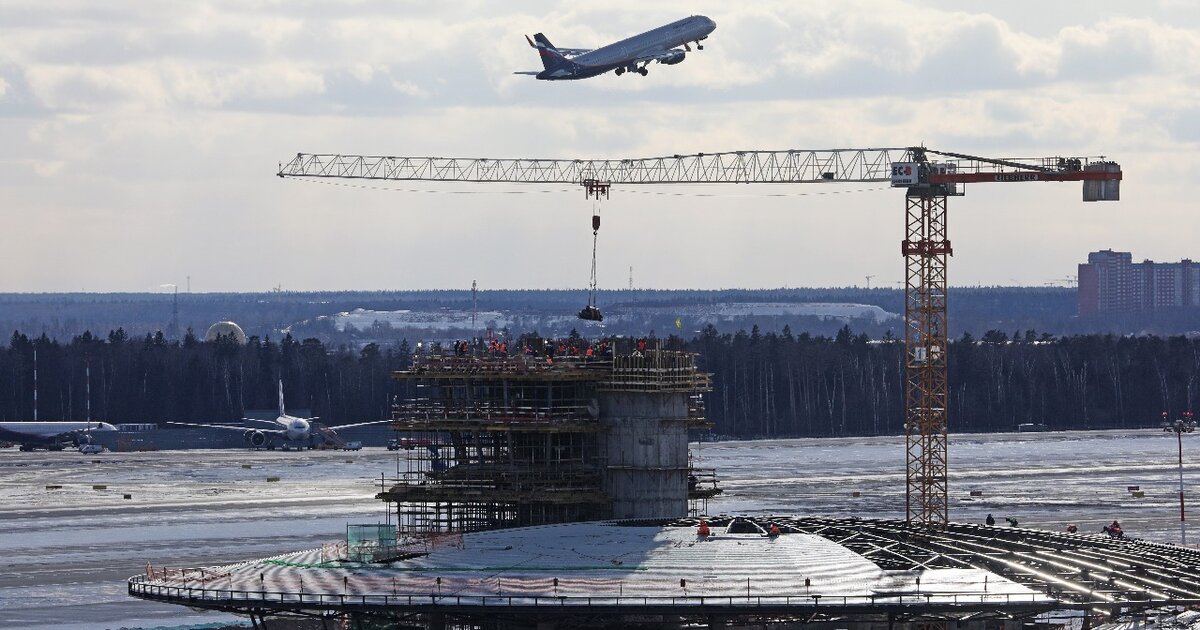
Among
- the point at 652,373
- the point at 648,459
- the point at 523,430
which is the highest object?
the point at 652,373

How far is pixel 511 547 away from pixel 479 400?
14866 mm

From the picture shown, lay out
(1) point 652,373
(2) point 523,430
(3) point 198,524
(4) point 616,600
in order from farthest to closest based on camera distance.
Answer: (3) point 198,524, (2) point 523,430, (1) point 652,373, (4) point 616,600

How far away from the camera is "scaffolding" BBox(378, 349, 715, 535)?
322 feet

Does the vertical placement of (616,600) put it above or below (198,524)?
above

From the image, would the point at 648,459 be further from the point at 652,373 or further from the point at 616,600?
the point at 616,600

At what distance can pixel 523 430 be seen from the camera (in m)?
98.1

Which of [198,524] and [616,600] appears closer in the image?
[616,600]

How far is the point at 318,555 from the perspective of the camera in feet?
294

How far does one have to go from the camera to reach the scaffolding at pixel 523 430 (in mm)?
98125

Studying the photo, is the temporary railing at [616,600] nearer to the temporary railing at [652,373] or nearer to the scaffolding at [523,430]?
the scaffolding at [523,430]

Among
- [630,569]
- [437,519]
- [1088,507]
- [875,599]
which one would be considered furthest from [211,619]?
[1088,507]

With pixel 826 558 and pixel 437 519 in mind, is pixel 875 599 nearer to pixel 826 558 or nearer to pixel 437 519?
pixel 826 558

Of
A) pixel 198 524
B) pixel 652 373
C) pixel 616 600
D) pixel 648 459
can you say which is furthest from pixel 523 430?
pixel 198 524

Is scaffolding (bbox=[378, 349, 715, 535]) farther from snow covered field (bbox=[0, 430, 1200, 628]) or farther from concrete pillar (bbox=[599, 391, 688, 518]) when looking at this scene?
snow covered field (bbox=[0, 430, 1200, 628])
